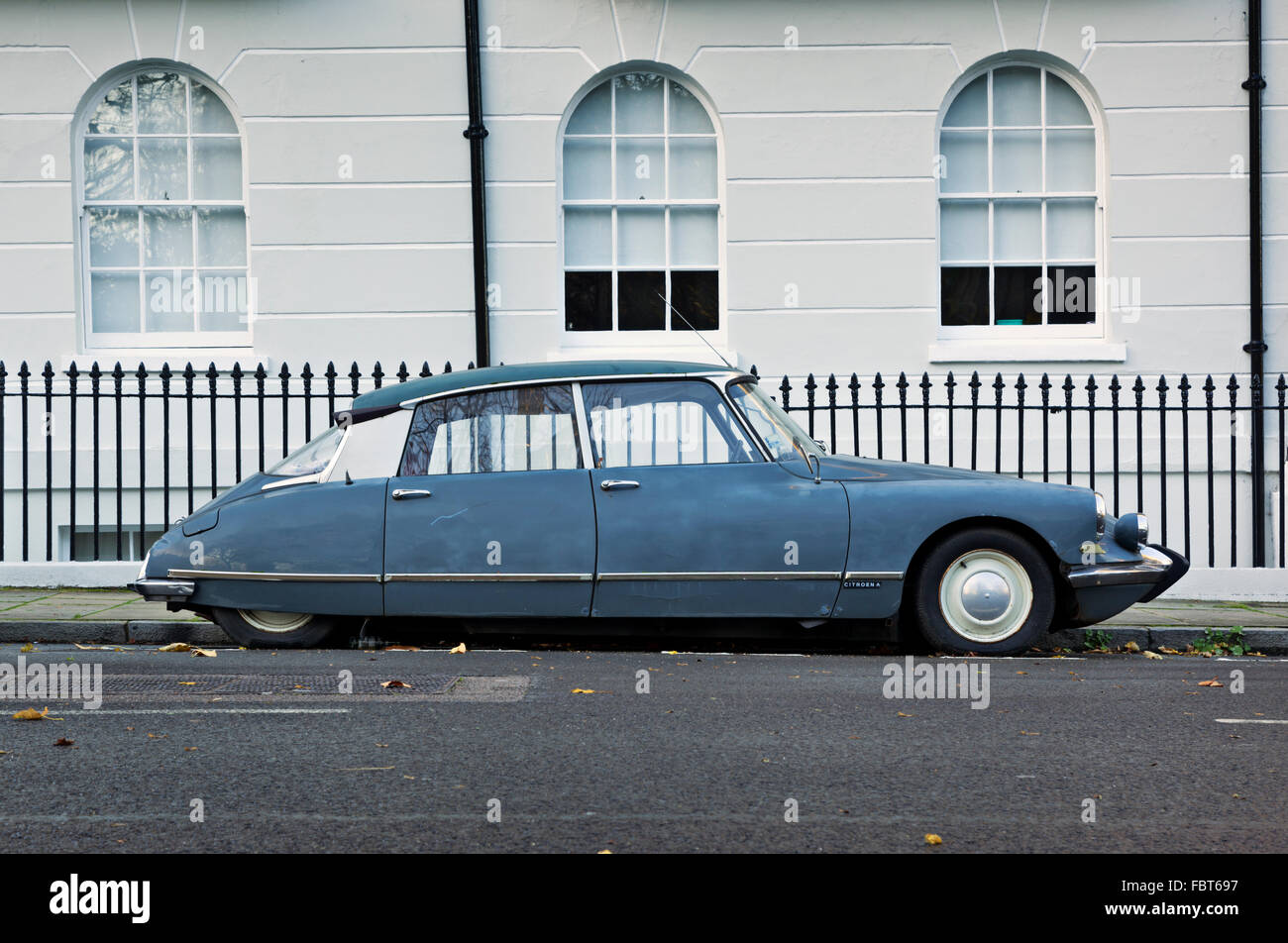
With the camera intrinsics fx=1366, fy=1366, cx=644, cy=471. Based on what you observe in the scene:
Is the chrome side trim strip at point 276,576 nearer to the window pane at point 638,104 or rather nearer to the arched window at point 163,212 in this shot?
the arched window at point 163,212

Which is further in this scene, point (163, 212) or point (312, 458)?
point (163, 212)

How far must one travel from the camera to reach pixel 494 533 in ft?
23.5

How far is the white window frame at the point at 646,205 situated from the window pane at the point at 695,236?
4cm

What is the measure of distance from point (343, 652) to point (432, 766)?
2.89 m

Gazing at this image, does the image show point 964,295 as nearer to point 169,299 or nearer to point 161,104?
point 169,299

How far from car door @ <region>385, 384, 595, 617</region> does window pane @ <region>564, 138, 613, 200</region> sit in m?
5.00

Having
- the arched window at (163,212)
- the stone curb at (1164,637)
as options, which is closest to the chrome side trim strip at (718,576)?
the stone curb at (1164,637)

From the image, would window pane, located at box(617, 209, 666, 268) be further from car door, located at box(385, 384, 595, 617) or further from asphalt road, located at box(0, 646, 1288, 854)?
asphalt road, located at box(0, 646, 1288, 854)

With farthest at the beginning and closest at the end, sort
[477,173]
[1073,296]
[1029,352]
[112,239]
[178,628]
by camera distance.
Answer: [1073,296] < [112,239] < [1029,352] < [477,173] < [178,628]

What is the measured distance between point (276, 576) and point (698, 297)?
18.5 feet

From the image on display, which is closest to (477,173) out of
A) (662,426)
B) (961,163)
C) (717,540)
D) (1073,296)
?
(961,163)

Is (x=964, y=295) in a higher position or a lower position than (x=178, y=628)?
higher

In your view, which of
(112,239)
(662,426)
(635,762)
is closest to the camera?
(635,762)

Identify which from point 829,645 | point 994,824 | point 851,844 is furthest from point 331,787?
point 829,645
